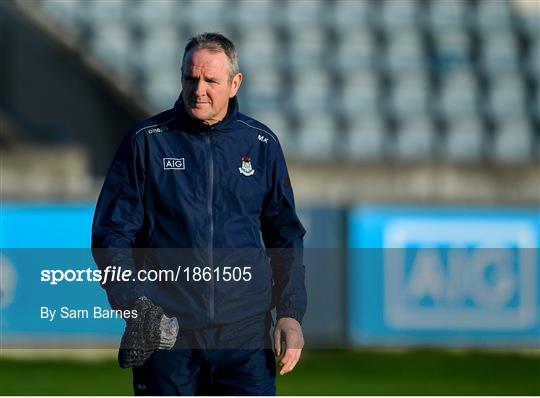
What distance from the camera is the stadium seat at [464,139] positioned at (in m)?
13.1

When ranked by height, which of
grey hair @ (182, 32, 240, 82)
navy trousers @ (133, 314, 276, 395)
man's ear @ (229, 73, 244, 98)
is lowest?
navy trousers @ (133, 314, 276, 395)

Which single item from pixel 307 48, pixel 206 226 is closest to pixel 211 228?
pixel 206 226

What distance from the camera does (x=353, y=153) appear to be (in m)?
12.8

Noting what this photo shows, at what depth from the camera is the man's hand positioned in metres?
3.09

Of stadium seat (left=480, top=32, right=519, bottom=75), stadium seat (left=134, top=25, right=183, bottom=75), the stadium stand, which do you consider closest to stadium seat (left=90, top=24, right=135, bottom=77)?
the stadium stand

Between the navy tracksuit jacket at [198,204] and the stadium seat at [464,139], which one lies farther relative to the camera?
the stadium seat at [464,139]

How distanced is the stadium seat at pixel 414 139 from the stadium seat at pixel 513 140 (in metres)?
0.74

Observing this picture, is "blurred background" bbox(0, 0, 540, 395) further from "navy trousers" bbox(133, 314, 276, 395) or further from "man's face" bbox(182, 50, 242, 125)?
"man's face" bbox(182, 50, 242, 125)

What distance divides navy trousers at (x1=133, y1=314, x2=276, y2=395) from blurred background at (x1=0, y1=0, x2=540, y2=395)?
0.84 metres

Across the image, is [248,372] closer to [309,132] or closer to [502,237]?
[502,237]

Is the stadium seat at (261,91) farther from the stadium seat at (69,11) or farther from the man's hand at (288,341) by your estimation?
the man's hand at (288,341)

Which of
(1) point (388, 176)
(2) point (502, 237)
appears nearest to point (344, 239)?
(2) point (502, 237)

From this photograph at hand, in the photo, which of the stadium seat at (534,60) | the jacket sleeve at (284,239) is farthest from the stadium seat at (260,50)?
the jacket sleeve at (284,239)

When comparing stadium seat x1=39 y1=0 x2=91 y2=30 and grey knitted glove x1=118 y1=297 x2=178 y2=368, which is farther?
stadium seat x1=39 y1=0 x2=91 y2=30
